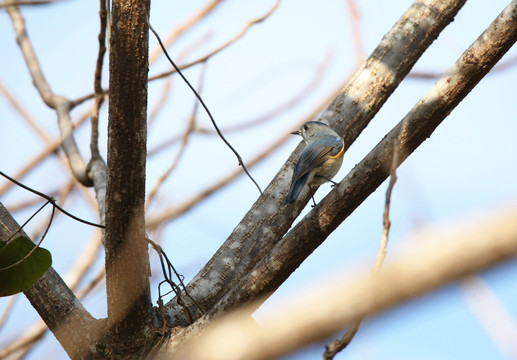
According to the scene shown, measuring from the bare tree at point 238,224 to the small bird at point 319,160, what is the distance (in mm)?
95

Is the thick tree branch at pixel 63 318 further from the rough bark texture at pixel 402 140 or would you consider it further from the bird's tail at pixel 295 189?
the bird's tail at pixel 295 189

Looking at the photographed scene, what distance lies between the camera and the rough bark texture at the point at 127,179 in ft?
7.70

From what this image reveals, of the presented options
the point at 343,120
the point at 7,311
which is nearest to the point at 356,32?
the point at 343,120

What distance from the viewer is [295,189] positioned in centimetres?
347

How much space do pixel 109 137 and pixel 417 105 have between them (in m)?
1.30

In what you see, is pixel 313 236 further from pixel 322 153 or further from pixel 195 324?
pixel 322 153

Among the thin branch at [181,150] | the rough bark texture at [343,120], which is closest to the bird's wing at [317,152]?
the rough bark texture at [343,120]

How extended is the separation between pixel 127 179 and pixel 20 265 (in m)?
0.59

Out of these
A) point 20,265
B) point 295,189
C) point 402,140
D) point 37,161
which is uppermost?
point 37,161

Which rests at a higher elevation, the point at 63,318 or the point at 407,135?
the point at 63,318

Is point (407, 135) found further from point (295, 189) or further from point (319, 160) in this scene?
point (319, 160)

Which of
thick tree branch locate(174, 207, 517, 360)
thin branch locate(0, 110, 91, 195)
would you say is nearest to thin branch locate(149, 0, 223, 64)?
thin branch locate(0, 110, 91, 195)

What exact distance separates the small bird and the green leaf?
4.60 feet

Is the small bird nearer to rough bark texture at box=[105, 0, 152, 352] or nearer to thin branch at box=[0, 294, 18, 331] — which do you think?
rough bark texture at box=[105, 0, 152, 352]
